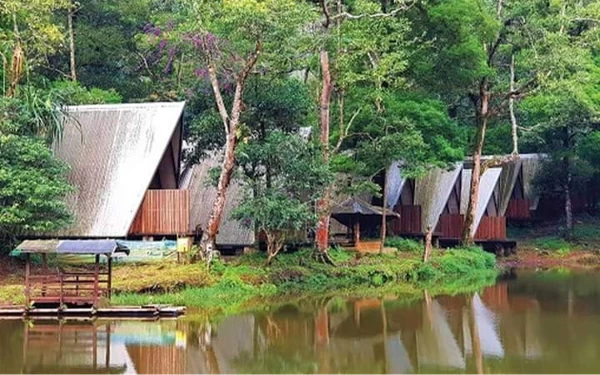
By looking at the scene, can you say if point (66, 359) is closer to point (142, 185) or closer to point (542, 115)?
point (142, 185)

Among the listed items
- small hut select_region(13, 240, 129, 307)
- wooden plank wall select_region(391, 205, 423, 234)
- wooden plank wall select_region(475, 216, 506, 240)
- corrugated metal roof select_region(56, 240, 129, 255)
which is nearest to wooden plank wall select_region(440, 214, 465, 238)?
wooden plank wall select_region(475, 216, 506, 240)

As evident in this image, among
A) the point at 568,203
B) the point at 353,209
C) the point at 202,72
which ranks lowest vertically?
the point at 353,209

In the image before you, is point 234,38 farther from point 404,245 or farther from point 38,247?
point 404,245

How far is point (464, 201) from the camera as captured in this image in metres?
40.9

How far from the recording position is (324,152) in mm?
27781

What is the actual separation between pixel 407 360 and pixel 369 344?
1.81 meters

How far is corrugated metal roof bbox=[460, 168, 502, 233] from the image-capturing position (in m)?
39.2

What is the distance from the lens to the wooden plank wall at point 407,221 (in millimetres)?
37812

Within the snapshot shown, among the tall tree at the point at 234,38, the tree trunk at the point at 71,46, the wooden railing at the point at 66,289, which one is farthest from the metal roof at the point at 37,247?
the tree trunk at the point at 71,46

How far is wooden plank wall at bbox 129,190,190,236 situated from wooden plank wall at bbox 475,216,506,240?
1752 centimetres

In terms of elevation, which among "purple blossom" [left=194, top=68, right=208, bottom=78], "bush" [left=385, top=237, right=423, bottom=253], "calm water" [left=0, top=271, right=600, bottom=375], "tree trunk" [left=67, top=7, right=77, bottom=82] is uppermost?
"tree trunk" [left=67, top=7, right=77, bottom=82]

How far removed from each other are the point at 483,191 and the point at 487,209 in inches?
48.3

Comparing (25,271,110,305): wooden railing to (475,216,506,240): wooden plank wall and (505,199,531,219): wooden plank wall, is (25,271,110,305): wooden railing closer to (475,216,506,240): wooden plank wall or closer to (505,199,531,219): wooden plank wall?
(475,216,506,240): wooden plank wall

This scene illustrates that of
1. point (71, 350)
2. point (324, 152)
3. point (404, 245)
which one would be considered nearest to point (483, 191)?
point (404, 245)
